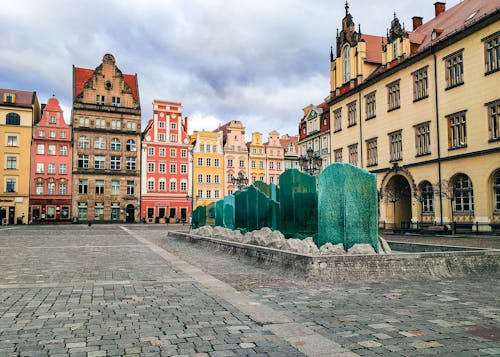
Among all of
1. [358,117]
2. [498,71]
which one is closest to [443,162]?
[498,71]

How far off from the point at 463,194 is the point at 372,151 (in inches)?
417

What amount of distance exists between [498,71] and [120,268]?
76.9 ft

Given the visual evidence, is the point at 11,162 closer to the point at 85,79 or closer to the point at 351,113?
the point at 85,79

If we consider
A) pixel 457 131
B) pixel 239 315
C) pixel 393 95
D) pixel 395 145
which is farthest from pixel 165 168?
pixel 239 315

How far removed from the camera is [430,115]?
30609 mm

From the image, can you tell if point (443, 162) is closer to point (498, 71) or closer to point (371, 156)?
point (498, 71)

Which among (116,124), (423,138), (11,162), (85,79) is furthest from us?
(85,79)

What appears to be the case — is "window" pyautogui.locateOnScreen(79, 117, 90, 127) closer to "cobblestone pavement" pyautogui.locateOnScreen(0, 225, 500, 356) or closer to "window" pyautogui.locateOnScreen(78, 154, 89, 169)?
"window" pyautogui.locateOnScreen(78, 154, 89, 169)

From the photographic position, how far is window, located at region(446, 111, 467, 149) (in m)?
27.8

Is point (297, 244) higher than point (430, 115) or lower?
lower

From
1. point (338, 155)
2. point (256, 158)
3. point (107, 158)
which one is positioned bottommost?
point (338, 155)

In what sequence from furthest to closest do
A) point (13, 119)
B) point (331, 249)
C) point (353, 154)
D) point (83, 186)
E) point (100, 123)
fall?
point (100, 123), point (83, 186), point (13, 119), point (353, 154), point (331, 249)

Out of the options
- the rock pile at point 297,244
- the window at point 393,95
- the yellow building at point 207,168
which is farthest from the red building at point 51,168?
the rock pile at point 297,244

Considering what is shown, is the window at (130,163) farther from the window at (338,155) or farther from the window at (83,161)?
the window at (338,155)
